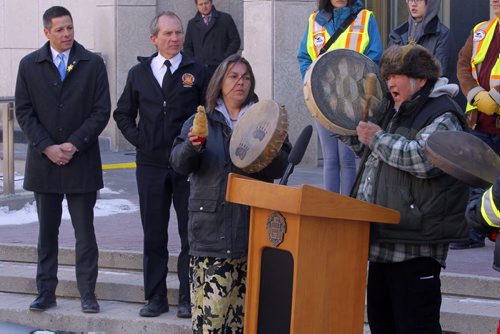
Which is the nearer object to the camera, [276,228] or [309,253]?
[309,253]

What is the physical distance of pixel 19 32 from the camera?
1695 centimetres

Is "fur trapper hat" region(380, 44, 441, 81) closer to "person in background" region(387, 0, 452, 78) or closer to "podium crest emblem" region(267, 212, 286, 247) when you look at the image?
"podium crest emblem" region(267, 212, 286, 247)

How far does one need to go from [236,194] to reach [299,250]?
50 centimetres

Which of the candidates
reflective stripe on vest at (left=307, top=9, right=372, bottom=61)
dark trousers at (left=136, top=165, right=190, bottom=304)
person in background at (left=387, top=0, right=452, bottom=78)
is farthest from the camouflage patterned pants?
person in background at (left=387, top=0, right=452, bottom=78)

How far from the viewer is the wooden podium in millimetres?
5211

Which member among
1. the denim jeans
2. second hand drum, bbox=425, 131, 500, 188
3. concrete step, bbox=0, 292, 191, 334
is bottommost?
concrete step, bbox=0, 292, 191, 334

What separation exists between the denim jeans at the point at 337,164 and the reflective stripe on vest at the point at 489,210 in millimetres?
3971

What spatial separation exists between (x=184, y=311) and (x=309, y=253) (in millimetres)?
2268

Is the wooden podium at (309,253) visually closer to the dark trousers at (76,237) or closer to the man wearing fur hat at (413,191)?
the man wearing fur hat at (413,191)

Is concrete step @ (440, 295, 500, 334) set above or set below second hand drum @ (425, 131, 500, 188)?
below

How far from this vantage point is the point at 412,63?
5387mm

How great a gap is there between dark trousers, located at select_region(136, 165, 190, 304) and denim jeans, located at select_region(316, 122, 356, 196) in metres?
1.45

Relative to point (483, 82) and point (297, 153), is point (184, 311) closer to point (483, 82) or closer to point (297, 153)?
point (297, 153)

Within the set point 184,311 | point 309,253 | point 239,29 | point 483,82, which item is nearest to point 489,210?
point 309,253
